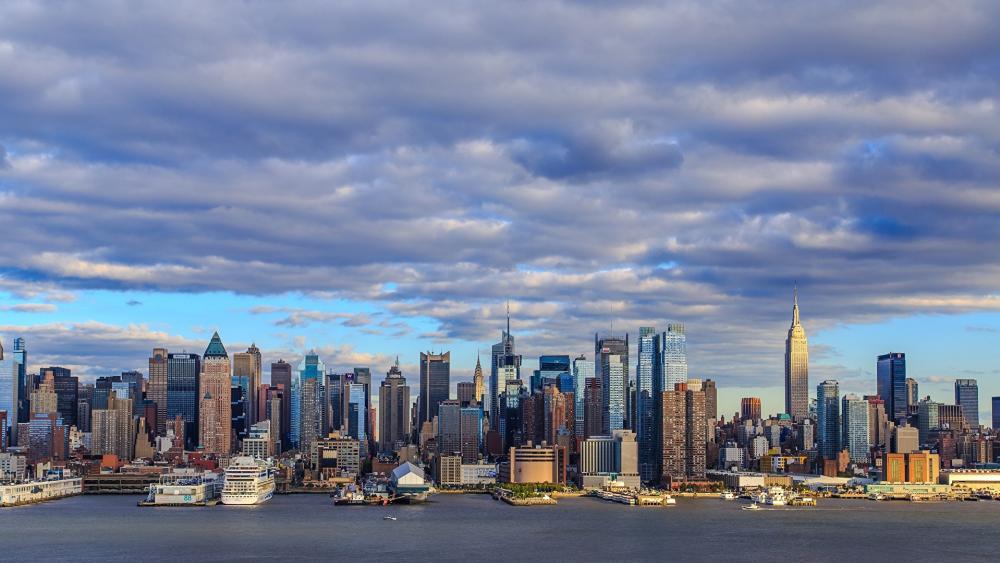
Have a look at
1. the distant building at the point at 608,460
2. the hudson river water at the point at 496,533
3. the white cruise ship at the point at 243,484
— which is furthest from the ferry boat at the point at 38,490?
the distant building at the point at 608,460

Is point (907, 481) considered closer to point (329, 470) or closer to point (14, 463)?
point (329, 470)

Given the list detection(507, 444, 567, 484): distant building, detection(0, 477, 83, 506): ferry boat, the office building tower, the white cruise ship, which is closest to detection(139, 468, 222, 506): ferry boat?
the white cruise ship

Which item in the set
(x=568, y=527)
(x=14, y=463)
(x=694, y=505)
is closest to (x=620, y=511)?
(x=694, y=505)

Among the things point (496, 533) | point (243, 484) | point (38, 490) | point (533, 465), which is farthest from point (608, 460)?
point (496, 533)

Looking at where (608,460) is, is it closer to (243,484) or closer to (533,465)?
(533,465)

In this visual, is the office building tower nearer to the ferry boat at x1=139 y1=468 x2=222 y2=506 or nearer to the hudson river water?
the hudson river water

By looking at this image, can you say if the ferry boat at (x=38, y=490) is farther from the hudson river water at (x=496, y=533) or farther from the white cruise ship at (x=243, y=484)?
the white cruise ship at (x=243, y=484)
